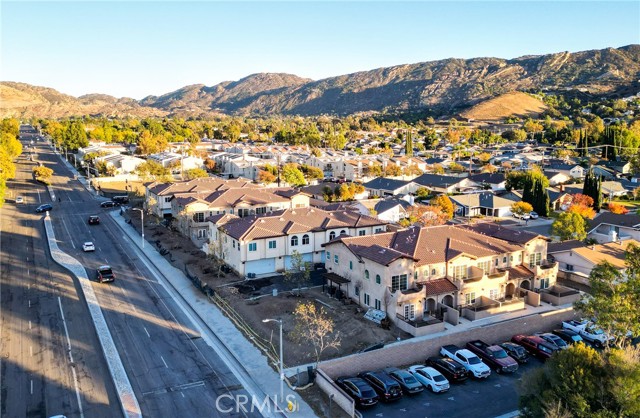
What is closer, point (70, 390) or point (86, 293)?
point (70, 390)

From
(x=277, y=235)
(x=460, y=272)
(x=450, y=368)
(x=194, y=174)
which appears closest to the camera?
(x=450, y=368)

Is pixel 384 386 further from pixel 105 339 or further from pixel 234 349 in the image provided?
pixel 105 339

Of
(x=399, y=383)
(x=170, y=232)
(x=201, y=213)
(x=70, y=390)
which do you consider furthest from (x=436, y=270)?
(x=170, y=232)

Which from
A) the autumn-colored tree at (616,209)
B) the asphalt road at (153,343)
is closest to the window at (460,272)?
the asphalt road at (153,343)

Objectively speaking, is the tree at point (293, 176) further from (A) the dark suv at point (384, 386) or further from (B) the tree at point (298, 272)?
(A) the dark suv at point (384, 386)

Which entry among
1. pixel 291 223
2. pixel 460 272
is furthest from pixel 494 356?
pixel 291 223

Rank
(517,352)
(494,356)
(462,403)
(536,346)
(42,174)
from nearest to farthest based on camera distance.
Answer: (462,403) < (494,356) < (517,352) < (536,346) < (42,174)

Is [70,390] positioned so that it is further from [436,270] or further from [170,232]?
[170,232]
